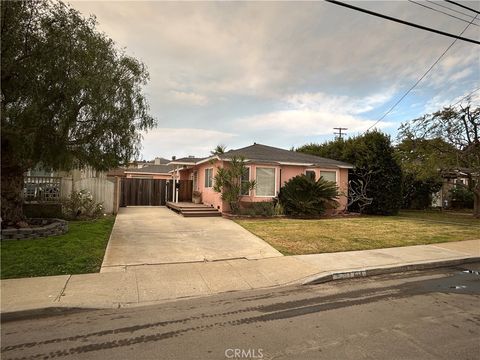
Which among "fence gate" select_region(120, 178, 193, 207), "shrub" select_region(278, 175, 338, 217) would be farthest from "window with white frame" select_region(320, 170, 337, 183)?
"fence gate" select_region(120, 178, 193, 207)

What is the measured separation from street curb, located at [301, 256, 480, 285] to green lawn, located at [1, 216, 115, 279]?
14.6 ft

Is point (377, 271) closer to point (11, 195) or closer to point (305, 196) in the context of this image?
point (305, 196)

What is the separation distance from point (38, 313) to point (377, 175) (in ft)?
59.1

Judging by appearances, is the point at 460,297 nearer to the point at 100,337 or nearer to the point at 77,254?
the point at 100,337

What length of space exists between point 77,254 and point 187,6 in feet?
22.9

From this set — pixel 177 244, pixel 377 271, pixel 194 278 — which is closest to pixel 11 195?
pixel 177 244

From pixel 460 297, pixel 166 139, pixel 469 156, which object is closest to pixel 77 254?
pixel 460 297

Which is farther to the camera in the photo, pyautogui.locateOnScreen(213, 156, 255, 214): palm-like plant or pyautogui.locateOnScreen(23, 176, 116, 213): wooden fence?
pyautogui.locateOnScreen(213, 156, 255, 214): palm-like plant

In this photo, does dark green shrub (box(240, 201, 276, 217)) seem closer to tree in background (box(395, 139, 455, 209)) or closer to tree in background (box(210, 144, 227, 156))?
tree in background (box(210, 144, 227, 156))

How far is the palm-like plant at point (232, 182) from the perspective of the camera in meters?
15.3

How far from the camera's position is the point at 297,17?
10.4 m

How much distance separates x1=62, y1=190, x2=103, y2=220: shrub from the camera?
42.9 feet

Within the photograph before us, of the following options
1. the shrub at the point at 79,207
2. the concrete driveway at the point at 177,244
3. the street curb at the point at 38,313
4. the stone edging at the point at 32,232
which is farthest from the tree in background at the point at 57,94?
the street curb at the point at 38,313

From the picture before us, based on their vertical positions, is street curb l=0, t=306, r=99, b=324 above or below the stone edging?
below
